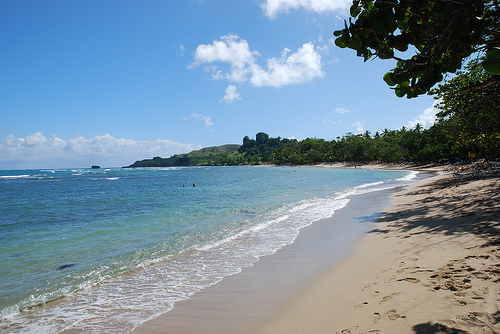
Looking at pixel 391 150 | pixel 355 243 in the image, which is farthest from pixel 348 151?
pixel 355 243

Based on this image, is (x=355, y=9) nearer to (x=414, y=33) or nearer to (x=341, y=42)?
(x=341, y=42)

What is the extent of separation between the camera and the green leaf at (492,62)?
1.99 meters

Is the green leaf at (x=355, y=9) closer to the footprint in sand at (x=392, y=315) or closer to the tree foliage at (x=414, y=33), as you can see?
the tree foliage at (x=414, y=33)

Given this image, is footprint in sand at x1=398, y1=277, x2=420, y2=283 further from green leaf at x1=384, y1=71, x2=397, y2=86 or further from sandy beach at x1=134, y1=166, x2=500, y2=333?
green leaf at x1=384, y1=71, x2=397, y2=86

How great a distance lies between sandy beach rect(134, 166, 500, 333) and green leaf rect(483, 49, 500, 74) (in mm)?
2370

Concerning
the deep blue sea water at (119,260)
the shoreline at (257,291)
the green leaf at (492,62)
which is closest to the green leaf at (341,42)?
the green leaf at (492,62)

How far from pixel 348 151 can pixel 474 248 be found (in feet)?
367

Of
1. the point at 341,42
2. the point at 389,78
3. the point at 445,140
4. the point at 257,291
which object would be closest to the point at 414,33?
the point at 389,78

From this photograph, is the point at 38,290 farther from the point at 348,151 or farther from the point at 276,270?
the point at 348,151

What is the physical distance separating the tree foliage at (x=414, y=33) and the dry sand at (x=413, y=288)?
98.6 inches

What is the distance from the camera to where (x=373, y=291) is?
414 cm

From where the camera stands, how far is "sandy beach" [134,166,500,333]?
3113 mm

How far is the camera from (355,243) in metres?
7.58

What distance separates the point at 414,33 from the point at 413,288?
339cm
